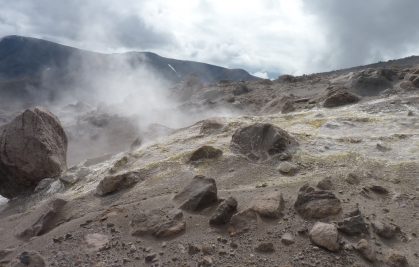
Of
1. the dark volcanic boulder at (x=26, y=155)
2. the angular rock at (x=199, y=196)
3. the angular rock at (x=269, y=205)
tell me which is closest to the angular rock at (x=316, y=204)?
the angular rock at (x=269, y=205)

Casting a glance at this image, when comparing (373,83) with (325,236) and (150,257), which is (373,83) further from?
(150,257)

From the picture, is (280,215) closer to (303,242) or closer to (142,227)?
(303,242)

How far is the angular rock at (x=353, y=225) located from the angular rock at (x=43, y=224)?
8014 mm

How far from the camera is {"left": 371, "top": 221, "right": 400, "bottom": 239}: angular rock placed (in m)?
9.69

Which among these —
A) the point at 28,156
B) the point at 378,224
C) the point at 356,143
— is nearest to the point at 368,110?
the point at 356,143

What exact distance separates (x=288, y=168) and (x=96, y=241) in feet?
18.9

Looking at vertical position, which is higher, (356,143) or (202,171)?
(356,143)

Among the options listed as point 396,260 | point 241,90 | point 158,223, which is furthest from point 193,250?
point 241,90

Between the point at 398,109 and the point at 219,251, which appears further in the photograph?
→ the point at 398,109

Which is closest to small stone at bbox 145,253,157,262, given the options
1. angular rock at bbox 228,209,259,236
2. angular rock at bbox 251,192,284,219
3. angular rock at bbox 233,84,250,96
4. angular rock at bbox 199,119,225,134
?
angular rock at bbox 228,209,259,236

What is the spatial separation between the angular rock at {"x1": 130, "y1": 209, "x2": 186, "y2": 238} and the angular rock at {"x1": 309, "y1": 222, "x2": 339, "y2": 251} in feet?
9.82

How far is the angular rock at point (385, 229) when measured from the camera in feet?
31.8

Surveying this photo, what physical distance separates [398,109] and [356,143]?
14.0 ft

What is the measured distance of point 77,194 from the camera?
50.5ft
